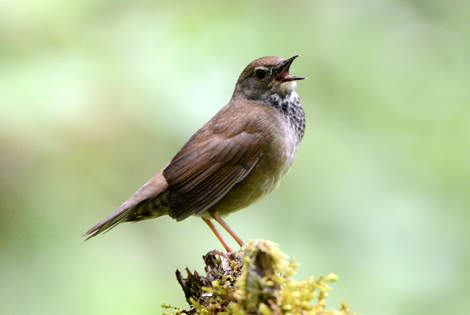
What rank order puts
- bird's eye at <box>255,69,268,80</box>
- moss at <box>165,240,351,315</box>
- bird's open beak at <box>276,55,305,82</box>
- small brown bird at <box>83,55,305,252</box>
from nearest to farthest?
moss at <box>165,240,351,315</box>
small brown bird at <box>83,55,305,252</box>
bird's open beak at <box>276,55,305,82</box>
bird's eye at <box>255,69,268,80</box>

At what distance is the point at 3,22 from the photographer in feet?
17.8

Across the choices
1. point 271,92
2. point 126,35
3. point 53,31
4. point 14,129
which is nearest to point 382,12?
Answer: point 271,92

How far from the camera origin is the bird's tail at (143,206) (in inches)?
162

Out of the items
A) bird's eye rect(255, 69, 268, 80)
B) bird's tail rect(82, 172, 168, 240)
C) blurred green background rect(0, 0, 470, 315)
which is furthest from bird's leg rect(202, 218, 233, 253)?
bird's eye rect(255, 69, 268, 80)

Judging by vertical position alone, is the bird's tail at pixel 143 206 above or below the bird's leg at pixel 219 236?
above

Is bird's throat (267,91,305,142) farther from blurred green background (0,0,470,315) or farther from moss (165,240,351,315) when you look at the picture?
moss (165,240,351,315)

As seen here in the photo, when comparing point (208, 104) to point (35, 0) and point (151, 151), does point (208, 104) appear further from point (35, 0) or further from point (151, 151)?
point (35, 0)

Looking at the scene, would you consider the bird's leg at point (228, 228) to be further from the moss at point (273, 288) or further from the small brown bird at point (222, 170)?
the moss at point (273, 288)

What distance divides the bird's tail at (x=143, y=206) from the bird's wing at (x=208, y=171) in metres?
0.07

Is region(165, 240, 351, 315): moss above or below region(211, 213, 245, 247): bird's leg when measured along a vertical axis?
below

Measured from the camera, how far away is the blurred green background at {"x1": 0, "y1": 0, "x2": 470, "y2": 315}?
4.16m

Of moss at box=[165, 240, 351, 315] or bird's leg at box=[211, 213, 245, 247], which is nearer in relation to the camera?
moss at box=[165, 240, 351, 315]

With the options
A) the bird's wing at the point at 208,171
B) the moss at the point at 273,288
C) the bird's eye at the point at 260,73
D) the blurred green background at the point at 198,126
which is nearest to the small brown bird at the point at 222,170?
the bird's wing at the point at 208,171

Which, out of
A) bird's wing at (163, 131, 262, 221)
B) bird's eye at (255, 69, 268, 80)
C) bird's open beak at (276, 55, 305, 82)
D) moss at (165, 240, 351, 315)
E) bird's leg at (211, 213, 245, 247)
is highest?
bird's eye at (255, 69, 268, 80)
